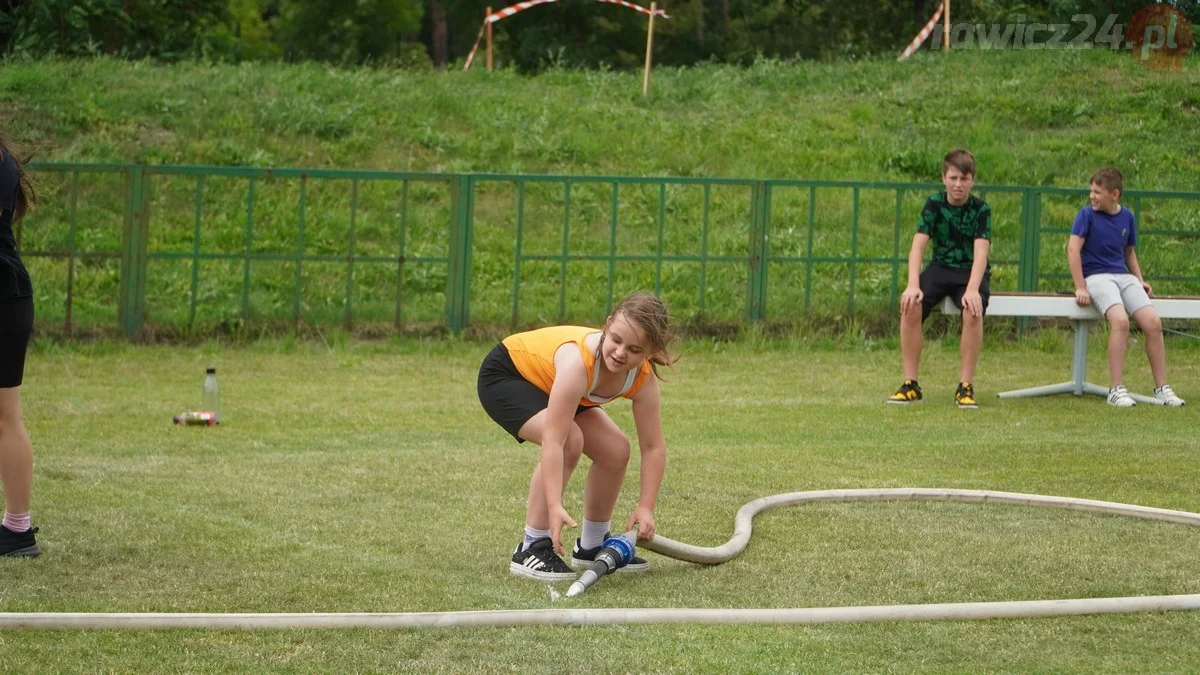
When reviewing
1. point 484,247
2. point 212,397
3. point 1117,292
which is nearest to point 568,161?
point 484,247

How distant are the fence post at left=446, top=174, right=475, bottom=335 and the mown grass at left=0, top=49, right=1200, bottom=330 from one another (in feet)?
0.61

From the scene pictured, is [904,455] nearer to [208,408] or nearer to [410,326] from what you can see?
[208,408]

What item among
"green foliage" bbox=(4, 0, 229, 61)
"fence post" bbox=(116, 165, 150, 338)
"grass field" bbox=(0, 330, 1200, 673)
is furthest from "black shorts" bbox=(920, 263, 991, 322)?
"green foliage" bbox=(4, 0, 229, 61)

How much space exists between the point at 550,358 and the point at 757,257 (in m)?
9.71

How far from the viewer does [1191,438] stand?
867 cm

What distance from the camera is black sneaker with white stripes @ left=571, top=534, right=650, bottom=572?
17.1 ft

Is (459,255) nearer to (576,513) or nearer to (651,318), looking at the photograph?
(576,513)

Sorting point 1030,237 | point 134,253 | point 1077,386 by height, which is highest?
point 1030,237

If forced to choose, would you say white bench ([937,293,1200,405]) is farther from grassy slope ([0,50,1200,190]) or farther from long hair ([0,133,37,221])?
grassy slope ([0,50,1200,190])

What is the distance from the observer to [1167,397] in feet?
33.6

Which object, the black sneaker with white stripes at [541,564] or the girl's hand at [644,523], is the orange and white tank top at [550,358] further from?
the black sneaker with white stripes at [541,564]

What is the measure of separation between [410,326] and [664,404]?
14.4 ft

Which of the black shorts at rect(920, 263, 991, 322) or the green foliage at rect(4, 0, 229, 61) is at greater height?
the green foliage at rect(4, 0, 229, 61)

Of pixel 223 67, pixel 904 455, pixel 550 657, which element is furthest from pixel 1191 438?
pixel 223 67
